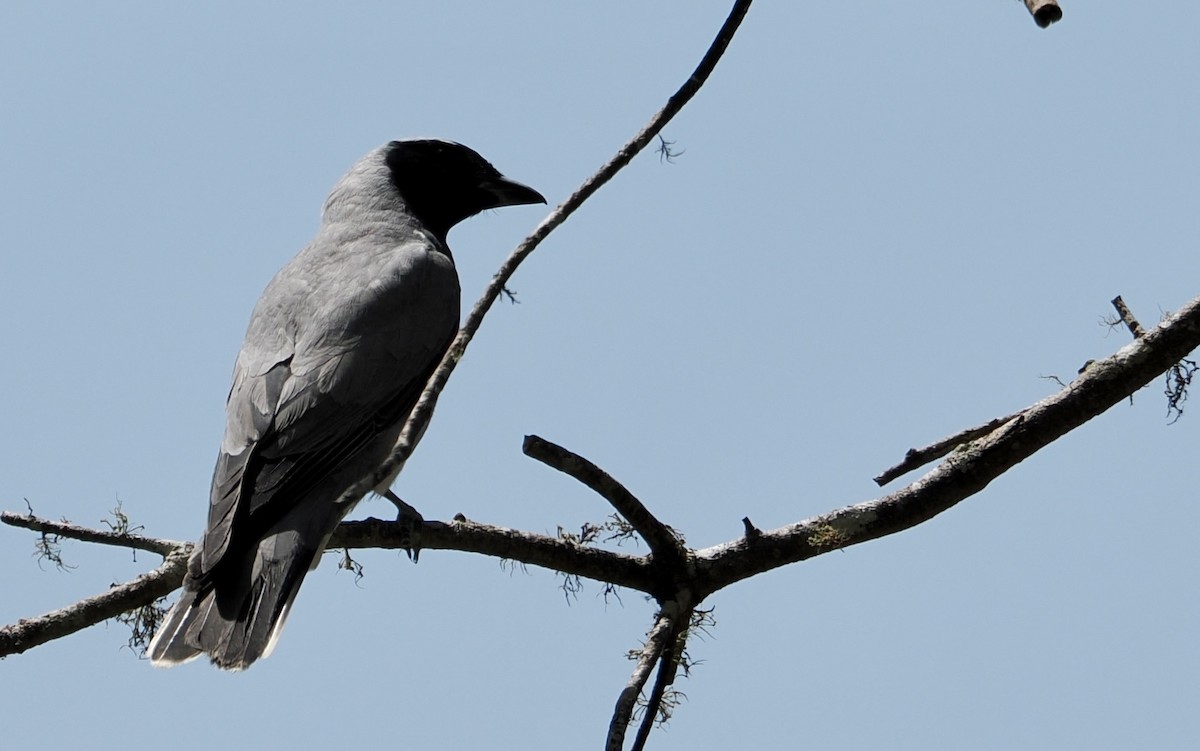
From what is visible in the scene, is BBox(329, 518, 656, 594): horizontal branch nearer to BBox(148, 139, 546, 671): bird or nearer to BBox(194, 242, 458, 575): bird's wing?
BBox(148, 139, 546, 671): bird

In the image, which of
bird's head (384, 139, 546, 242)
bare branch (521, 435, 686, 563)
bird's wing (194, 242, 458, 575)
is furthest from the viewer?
bird's head (384, 139, 546, 242)

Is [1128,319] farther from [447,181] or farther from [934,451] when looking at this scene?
[447,181]

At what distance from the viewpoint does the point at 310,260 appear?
5184mm

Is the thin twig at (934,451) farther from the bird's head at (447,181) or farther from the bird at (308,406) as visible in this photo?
the bird's head at (447,181)

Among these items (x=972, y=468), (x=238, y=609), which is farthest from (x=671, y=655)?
(x=238, y=609)

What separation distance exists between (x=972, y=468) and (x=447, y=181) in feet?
11.7

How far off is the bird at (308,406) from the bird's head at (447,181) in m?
0.25

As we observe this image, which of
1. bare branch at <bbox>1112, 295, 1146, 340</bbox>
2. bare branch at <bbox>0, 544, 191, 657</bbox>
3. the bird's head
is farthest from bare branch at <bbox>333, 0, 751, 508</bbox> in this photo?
the bird's head

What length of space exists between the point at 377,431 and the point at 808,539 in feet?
5.56

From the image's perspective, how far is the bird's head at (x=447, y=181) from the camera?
242 inches

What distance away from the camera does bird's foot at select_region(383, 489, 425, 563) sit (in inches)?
140

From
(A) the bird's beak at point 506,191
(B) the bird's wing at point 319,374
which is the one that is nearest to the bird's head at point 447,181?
(A) the bird's beak at point 506,191

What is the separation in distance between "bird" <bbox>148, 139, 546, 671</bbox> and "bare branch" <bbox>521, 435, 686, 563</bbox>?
898mm

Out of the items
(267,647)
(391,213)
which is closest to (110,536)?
(267,647)
